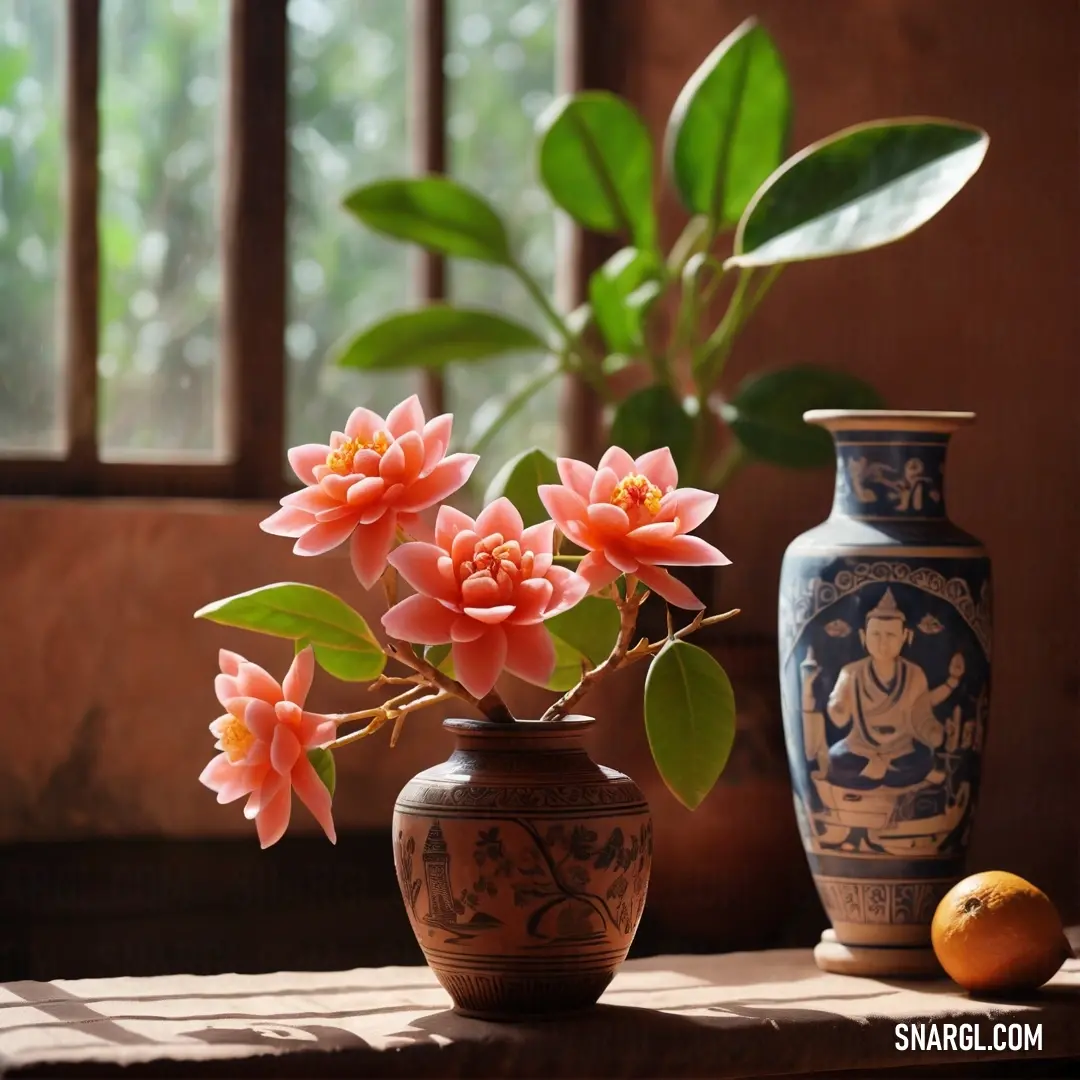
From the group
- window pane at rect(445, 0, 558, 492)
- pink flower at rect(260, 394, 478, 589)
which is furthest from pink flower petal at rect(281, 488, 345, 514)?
window pane at rect(445, 0, 558, 492)

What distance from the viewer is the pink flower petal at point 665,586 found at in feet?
3.52

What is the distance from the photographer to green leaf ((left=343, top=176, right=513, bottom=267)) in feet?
6.07

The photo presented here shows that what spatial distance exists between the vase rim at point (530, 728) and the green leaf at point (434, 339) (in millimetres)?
815

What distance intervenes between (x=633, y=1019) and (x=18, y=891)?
0.95 m

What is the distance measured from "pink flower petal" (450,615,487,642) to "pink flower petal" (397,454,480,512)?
93 millimetres

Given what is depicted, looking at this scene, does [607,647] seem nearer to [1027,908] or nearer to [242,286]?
[1027,908]

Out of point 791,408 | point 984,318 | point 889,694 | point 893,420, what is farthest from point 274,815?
point 984,318

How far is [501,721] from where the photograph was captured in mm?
1151

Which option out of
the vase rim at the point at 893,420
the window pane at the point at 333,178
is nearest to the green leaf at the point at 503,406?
the window pane at the point at 333,178

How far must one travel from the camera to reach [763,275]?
2033 mm

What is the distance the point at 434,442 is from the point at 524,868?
0.30 metres

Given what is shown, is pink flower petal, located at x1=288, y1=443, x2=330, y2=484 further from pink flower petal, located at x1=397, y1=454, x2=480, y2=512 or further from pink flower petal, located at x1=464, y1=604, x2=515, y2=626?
pink flower petal, located at x1=464, y1=604, x2=515, y2=626

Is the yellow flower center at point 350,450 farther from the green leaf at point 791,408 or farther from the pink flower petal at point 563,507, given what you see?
the green leaf at point 791,408

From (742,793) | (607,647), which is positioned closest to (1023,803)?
(742,793)
